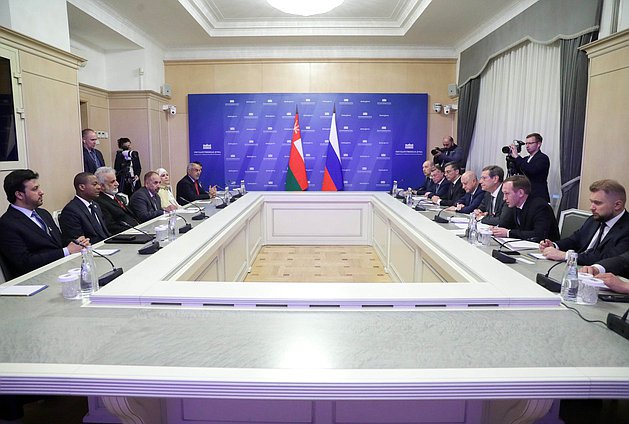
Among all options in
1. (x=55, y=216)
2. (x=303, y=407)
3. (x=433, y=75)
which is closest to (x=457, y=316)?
(x=303, y=407)

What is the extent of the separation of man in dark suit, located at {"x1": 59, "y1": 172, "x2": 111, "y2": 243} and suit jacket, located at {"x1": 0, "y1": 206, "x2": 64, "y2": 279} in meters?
0.47

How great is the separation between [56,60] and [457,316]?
4.65 meters

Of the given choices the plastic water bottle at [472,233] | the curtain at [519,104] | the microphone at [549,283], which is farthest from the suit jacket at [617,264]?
the curtain at [519,104]

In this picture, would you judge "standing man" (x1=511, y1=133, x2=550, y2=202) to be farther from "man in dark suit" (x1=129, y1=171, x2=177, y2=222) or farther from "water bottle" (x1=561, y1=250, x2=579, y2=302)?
"man in dark suit" (x1=129, y1=171, x2=177, y2=222)

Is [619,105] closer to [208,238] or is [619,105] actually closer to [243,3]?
[208,238]

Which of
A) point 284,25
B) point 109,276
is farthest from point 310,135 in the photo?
point 109,276

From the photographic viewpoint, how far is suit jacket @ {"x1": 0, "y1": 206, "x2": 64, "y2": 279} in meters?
2.36

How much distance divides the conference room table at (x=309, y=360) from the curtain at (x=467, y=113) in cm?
562

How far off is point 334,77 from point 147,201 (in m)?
4.59

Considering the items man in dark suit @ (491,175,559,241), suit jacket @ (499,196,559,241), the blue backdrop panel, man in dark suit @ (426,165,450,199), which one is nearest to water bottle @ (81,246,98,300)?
man in dark suit @ (491,175,559,241)

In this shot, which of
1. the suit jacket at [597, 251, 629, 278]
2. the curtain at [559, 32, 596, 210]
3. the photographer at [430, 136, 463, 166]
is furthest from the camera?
the photographer at [430, 136, 463, 166]

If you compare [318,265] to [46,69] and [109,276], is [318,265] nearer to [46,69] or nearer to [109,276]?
[109,276]

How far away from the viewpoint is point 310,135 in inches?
304

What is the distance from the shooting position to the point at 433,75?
764 centimetres
